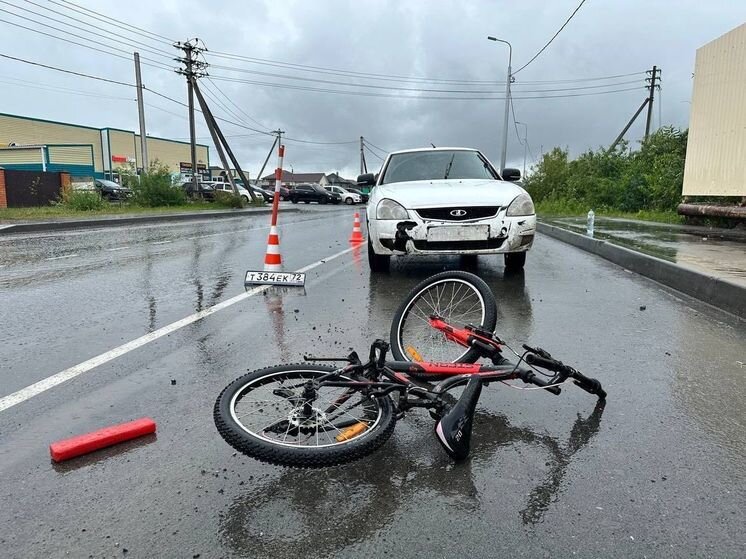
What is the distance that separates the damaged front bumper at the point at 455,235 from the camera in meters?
6.30

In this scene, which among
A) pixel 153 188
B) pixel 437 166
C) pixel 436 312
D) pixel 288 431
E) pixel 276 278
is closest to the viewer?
pixel 288 431

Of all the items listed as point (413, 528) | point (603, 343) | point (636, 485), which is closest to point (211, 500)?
point (413, 528)

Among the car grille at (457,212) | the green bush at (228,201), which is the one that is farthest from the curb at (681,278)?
the green bush at (228,201)

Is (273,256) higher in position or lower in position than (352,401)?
higher

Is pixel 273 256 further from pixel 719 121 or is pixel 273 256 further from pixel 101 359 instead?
pixel 719 121

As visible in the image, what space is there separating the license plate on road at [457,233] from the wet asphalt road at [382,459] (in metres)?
1.18

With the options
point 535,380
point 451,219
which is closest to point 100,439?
point 535,380

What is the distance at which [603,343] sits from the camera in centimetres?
434

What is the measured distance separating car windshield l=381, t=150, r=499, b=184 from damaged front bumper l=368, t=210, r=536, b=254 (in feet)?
4.74

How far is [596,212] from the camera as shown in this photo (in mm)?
24266

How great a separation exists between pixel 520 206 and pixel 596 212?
19.5 meters

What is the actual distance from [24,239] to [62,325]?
10082mm

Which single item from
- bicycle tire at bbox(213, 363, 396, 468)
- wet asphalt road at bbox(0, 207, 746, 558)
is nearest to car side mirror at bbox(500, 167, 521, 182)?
wet asphalt road at bbox(0, 207, 746, 558)

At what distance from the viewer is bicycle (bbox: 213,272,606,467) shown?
233 cm
